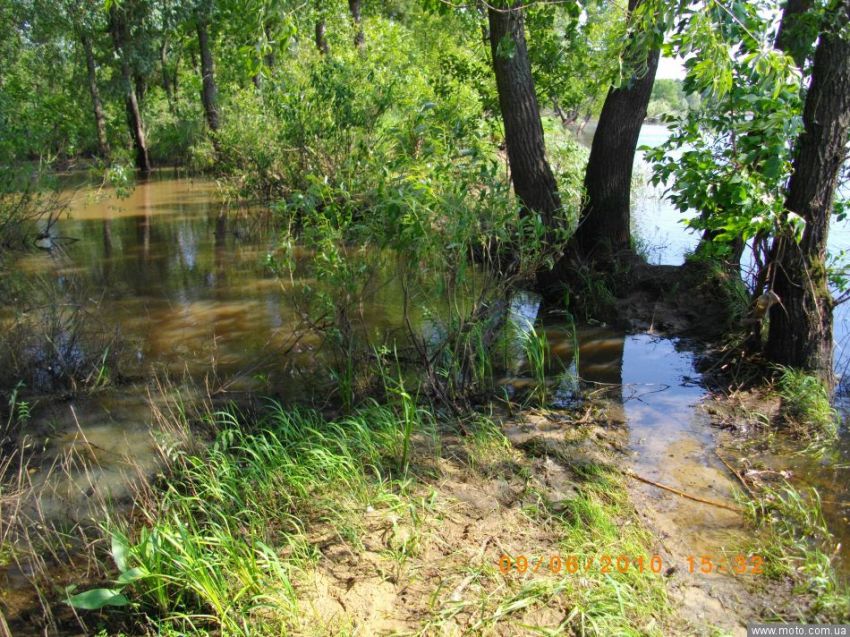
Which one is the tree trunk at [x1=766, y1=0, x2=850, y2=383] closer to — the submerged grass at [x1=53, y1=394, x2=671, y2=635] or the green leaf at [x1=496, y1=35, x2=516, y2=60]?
the submerged grass at [x1=53, y1=394, x2=671, y2=635]

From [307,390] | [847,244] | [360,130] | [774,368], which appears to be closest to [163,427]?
[307,390]

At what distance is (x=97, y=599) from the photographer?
2.91m

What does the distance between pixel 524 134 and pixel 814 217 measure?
10.8ft

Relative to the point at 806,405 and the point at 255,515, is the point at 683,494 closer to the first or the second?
the point at 806,405

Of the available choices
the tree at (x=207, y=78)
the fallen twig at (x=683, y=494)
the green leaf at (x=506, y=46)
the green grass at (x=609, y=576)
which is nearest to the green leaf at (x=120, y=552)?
the green grass at (x=609, y=576)

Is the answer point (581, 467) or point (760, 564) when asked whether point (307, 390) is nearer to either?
point (581, 467)

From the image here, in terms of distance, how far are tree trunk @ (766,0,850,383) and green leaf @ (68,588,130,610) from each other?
5.25 metres

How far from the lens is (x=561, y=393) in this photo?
229 inches

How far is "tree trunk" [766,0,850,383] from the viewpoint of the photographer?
17.1 ft

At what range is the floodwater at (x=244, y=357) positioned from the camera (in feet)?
14.4

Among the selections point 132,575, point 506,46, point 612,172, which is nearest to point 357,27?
point 612,172

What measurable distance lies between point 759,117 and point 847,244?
20.9 ft

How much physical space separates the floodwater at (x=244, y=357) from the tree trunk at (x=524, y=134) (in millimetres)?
1334
